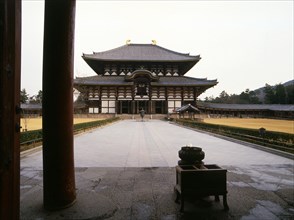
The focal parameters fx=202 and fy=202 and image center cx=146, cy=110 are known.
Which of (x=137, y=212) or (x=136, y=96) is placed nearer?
(x=137, y=212)

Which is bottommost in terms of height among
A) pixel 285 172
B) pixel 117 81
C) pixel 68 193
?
pixel 285 172

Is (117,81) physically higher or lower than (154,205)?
higher

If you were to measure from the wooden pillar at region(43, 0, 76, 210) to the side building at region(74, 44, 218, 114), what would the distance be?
29.8m

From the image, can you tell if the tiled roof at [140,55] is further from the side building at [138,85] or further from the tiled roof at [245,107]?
the tiled roof at [245,107]

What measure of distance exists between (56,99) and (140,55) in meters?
37.1

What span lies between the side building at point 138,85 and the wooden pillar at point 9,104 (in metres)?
31.2

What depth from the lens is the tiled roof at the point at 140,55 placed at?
3591 centimetres

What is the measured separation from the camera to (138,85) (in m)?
34.6

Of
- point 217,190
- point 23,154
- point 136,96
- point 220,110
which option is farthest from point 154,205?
point 220,110

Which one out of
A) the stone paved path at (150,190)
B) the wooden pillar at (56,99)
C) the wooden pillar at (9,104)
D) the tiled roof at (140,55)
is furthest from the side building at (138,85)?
the wooden pillar at (9,104)

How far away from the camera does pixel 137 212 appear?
2.87m

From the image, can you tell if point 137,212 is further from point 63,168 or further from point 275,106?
point 275,106

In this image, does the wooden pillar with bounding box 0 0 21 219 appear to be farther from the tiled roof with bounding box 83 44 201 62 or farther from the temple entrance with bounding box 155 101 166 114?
the tiled roof with bounding box 83 44 201 62

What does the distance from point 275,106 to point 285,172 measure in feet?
152
